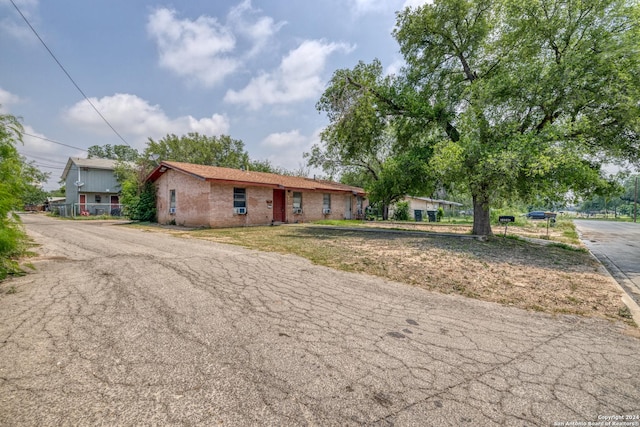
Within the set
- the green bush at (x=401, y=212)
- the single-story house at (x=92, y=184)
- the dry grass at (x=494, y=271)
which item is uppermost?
the single-story house at (x=92, y=184)

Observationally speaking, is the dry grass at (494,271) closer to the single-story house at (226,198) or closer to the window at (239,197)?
the single-story house at (226,198)

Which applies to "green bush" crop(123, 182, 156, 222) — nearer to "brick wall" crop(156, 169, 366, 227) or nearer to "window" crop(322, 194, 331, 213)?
"brick wall" crop(156, 169, 366, 227)

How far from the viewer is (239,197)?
55.4 ft

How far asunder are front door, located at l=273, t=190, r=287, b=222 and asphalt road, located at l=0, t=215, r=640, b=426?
14670 mm

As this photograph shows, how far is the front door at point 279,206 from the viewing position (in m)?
19.0

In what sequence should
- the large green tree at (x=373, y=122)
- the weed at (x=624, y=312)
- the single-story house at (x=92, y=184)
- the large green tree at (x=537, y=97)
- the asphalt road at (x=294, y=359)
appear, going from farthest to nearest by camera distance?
1. the single-story house at (x=92, y=184)
2. the large green tree at (x=373, y=122)
3. the large green tree at (x=537, y=97)
4. the weed at (x=624, y=312)
5. the asphalt road at (x=294, y=359)

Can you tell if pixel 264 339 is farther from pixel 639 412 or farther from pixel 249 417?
pixel 639 412

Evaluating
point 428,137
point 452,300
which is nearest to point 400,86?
point 428,137

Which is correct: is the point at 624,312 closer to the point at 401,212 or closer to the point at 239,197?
the point at 239,197

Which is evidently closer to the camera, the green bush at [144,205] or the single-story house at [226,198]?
the single-story house at [226,198]

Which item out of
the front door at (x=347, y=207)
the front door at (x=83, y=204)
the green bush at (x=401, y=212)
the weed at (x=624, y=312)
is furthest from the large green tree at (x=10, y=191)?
the front door at (x=83, y=204)

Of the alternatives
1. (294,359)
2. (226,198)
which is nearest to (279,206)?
(226,198)

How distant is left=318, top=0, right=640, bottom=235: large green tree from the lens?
8273mm

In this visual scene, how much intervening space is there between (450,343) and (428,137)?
40.3 ft
